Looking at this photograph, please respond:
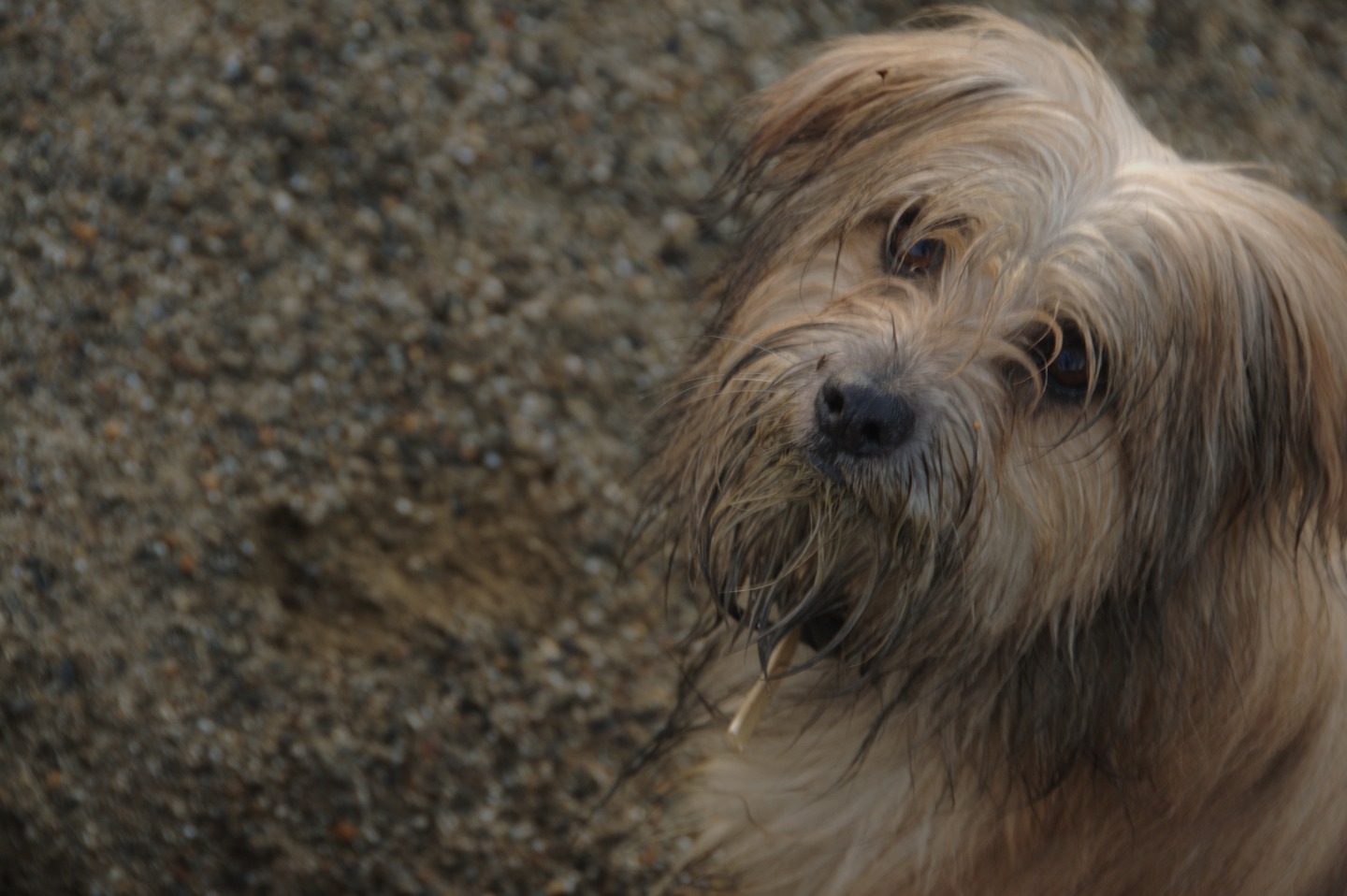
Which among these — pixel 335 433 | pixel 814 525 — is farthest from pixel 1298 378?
pixel 335 433

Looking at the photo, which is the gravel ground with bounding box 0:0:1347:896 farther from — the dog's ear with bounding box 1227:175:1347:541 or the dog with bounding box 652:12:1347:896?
the dog's ear with bounding box 1227:175:1347:541

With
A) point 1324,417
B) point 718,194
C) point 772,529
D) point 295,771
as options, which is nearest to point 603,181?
point 718,194

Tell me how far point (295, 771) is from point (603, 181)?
1575mm

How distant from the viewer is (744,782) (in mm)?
1920

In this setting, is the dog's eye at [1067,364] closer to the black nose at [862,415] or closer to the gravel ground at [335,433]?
the black nose at [862,415]

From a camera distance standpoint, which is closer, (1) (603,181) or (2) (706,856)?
(2) (706,856)

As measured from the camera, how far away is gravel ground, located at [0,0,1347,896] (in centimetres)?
250

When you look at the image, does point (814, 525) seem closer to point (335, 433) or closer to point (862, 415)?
point (862, 415)

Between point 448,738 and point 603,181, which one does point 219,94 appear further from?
point 448,738

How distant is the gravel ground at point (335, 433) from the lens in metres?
2.50

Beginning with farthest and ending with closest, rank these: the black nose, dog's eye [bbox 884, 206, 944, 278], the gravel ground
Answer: the gravel ground, dog's eye [bbox 884, 206, 944, 278], the black nose

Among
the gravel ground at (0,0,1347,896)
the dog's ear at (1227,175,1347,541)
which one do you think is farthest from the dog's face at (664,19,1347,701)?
the gravel ground at (0,0,1347,896)

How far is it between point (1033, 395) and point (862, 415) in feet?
0.74

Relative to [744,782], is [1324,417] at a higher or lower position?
higher
